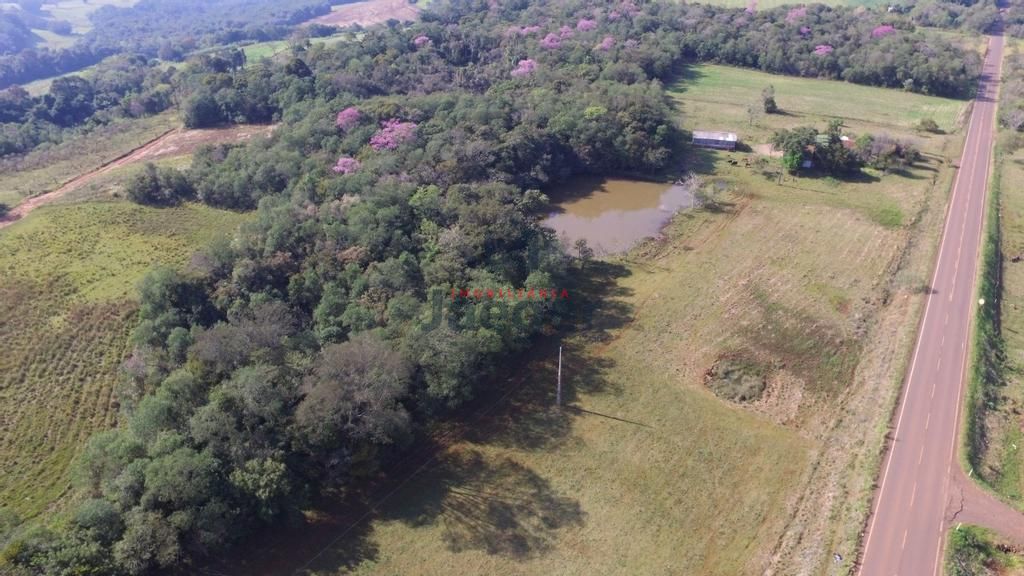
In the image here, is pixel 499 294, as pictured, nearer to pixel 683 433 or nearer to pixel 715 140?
pixel 683 433

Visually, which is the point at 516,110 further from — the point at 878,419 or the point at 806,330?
the point at 878,419

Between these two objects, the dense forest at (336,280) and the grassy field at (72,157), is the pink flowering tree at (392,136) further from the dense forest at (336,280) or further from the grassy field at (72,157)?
the grassy field at (72,157)

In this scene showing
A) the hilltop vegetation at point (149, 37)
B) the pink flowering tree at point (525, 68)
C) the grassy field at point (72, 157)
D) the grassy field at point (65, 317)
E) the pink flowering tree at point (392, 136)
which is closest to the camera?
the grassy field at point (65, 317)

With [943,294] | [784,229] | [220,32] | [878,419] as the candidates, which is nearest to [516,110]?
[784,229]

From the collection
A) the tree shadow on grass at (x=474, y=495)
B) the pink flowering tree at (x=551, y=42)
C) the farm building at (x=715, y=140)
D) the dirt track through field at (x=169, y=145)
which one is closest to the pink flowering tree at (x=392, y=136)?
the dirt track through field at (x=169, y=145)

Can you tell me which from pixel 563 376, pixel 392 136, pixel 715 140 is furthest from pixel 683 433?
pixel 715 140

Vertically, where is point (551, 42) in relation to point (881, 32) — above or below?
below
